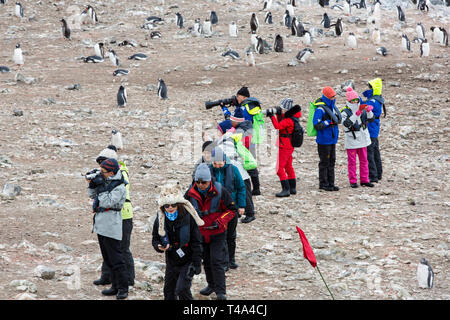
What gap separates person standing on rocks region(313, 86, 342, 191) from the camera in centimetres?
841

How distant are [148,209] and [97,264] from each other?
1956 millimetres

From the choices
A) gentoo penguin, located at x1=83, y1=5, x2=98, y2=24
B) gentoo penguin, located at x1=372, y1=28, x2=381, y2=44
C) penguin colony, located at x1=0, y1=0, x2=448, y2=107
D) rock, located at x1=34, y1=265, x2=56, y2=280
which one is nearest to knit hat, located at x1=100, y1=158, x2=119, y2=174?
rock, located at x1=34, y1=265, x2=56, y2=280

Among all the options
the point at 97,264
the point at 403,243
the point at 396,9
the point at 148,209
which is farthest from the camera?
the point at 396,9

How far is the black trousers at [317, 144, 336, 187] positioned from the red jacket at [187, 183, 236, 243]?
3647 millimetres

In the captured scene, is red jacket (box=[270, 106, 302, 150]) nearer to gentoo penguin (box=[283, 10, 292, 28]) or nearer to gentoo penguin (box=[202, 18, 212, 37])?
gentoo penguin (box=[202, 18, 212, 37])

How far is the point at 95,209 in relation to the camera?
5.07 metres

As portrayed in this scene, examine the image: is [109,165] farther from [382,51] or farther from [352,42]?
[352,42]

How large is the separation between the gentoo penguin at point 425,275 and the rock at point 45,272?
10.7ft

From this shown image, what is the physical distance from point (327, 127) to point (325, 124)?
0.38 ft

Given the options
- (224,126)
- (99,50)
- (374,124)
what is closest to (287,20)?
(99,50)

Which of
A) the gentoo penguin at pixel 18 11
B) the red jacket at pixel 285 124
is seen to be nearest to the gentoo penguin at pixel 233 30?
the gentoo penguin at pixel 18 11

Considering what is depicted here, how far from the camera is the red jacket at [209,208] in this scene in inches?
201
